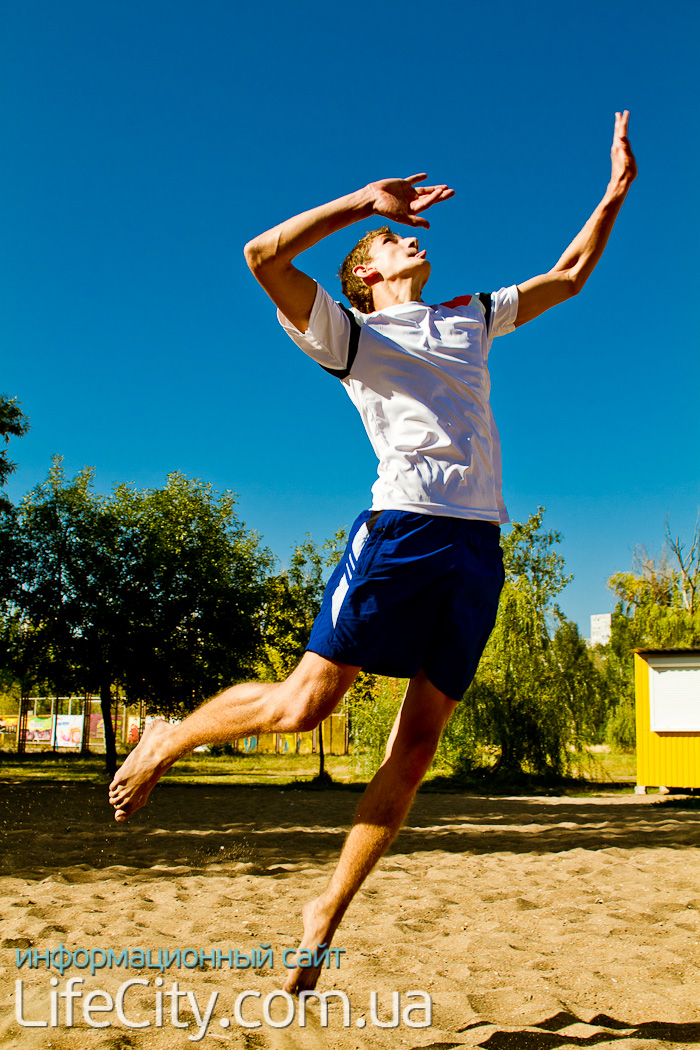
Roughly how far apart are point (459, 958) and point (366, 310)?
10.2ft

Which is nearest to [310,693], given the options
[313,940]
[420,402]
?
[313,940]

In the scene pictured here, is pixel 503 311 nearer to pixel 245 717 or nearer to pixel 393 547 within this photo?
Answer: pixel 393 547

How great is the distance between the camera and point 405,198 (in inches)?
96.0

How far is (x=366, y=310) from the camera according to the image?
111 inches

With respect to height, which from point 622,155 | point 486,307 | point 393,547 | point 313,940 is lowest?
point 313,940

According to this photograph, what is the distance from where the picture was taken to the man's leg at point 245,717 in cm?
221

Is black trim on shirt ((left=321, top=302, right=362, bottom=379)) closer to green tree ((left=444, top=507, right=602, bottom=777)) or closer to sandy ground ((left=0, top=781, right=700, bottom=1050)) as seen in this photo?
sandy ground ((left=0, top=781, right=700, bottom=1050))

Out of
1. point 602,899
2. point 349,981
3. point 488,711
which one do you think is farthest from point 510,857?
point 488,711

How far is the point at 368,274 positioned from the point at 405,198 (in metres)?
0.37

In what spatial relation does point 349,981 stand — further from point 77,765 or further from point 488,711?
point 77,765

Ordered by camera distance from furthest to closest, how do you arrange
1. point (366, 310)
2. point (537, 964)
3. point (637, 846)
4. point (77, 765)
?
point (77, 765), point (637, 846), point (537, 964), point (366, 310)

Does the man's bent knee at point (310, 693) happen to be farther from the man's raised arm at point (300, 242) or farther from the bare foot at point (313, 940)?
the man's raised arm at point (300, 242)

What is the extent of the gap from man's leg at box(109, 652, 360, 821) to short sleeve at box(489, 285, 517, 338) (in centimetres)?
131

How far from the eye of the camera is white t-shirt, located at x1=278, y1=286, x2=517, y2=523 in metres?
2.29
